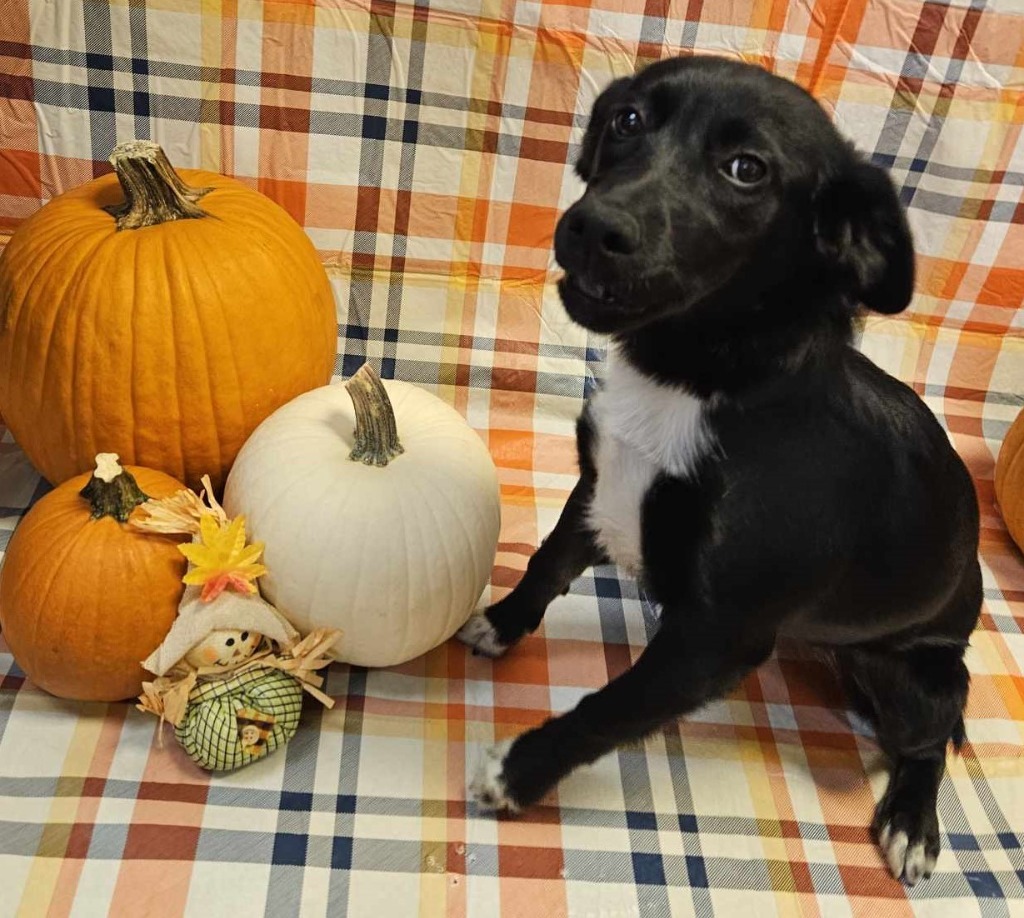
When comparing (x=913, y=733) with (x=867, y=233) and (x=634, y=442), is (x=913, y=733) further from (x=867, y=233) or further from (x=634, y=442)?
(x=867, y=233)

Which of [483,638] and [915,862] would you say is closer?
[915,862]

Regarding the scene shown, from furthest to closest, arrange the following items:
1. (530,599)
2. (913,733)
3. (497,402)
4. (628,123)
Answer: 1. (497,402)
2. (530,599)
3. (913,733)
4. (628,123)

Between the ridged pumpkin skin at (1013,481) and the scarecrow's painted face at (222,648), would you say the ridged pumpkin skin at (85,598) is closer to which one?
the scarecrow's painted face at (222,648)

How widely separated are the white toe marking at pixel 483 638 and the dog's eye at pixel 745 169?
2.21 feet

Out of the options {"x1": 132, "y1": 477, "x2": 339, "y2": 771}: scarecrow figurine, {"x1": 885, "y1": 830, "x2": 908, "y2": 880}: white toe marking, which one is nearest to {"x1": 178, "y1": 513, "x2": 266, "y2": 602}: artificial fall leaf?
{"x1": 132, "y1": 477, "x2": 339, "y2": 771}: scarecrow figurine

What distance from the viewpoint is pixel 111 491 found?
3.62ft

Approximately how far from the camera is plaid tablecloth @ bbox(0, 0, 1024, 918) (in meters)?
1.08

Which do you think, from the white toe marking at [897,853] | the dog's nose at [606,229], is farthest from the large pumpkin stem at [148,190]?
the white toe marking at [897,853]

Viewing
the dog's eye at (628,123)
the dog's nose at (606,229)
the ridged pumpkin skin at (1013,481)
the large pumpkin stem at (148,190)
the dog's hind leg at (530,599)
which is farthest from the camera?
the ridged pumpkin skin at (1013,481)

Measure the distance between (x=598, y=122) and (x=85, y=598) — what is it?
77 cm

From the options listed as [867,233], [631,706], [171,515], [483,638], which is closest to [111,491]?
[171,515]

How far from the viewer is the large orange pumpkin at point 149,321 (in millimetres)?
1218

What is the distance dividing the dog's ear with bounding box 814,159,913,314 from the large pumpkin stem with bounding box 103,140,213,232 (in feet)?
2.58

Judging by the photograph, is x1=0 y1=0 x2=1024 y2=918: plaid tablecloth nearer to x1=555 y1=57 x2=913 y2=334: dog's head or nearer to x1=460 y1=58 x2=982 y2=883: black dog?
x1=460 y1=58 x2=982 y2=883: black dog
